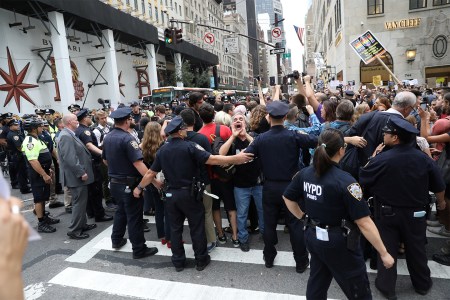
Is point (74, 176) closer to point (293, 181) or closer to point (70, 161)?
point (70, 161)

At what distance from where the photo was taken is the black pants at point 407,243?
11.1 ft

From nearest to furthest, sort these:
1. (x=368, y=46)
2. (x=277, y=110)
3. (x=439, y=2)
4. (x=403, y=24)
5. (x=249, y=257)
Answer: (x=277, y=110) < (x=249, y=257) < (x=368, y=46) < (x=439, y=2) < (x=403, y=24)

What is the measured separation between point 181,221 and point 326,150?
2.52 metres

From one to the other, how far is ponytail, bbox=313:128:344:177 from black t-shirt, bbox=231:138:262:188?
206cm

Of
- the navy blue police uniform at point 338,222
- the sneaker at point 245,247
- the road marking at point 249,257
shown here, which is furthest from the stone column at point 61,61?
the navy blue police uniform at point 338,222

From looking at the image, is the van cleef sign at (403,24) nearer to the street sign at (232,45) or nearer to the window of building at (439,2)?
the window of building at (439,2)

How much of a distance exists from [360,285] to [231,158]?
2.15m

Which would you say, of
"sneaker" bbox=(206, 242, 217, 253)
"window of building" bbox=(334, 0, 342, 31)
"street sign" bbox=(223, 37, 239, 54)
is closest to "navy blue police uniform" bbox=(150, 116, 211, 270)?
"sneaker" bbox=(206, 242, 217, 253)

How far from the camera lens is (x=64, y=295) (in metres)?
4.11

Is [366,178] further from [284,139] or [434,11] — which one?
[434,11]

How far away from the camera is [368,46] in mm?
9906

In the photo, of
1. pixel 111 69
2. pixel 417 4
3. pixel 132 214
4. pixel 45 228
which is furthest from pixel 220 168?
pixel 417 4

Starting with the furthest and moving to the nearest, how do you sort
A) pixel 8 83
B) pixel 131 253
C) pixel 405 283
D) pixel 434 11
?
1. pixel 434 11
2. pixel 8 83
3. pixel 131 253
4. pixel 405 283

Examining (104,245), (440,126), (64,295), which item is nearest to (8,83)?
(104,245)
